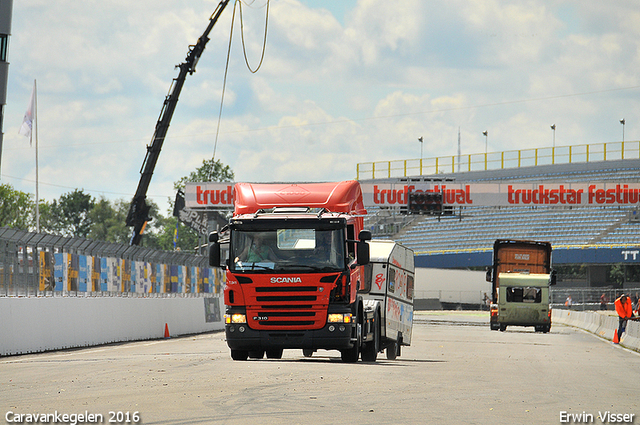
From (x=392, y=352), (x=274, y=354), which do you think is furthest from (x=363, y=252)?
(x=392, y=352)

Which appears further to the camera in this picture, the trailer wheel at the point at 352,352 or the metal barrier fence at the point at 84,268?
the metal barrier fence at the point at 84,268

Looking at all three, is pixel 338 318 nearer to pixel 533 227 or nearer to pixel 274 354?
pixel 274 354

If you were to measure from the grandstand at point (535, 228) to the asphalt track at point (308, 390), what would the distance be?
55750 millimetres

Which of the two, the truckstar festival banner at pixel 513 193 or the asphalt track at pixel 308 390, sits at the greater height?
→ the truckstar festival banner at pixel 513 193

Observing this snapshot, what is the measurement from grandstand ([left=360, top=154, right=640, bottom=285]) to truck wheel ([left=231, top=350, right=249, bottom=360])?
55751mm

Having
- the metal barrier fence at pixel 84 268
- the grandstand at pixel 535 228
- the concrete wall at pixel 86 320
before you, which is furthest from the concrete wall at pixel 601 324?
the grandstand at pixel 535 228

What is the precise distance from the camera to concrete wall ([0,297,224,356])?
21.1 meters

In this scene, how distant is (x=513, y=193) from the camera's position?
6003 cm

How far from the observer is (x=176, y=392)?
1201cm

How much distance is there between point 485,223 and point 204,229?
3201 centimetres

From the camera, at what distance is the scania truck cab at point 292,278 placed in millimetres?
16406

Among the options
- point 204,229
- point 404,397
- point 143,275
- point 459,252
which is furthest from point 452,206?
point 404,397

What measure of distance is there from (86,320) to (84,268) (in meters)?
1.66

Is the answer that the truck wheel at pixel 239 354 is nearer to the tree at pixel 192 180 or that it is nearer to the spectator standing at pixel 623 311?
the spectator standing at pixel 623 311
